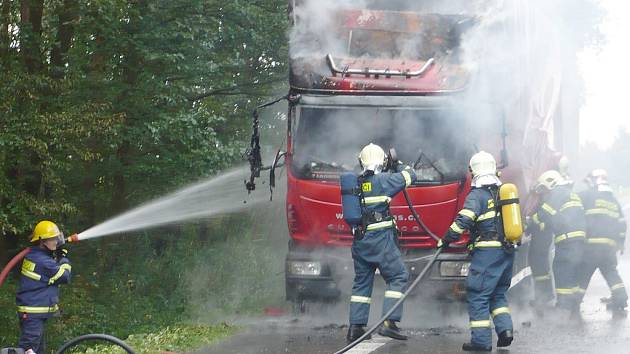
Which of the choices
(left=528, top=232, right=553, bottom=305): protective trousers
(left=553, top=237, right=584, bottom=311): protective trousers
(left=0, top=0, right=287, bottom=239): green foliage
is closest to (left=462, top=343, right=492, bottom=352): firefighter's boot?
(left=553, top=237, right=584, bottom=311): protective trousers

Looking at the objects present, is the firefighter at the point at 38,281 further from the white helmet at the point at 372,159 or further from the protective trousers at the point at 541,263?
the protective trousers at the point at 541,263

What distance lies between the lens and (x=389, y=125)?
33.2 feet

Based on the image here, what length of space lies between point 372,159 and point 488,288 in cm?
150

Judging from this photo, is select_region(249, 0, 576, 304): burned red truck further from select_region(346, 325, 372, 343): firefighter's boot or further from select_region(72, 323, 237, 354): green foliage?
select_region(346, 325, 372, 343): firefighter's boot

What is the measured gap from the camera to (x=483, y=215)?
8.30m

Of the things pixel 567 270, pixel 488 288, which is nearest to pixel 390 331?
pixel 488 288

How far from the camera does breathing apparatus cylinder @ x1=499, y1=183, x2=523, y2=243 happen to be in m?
8.16

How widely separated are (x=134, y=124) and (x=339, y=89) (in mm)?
5201

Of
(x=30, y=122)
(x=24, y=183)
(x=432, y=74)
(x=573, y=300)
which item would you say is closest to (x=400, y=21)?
(x=432, y=74)

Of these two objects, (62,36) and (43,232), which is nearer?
(43,232)

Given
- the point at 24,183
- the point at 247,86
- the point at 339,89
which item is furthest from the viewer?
the point at 247,86

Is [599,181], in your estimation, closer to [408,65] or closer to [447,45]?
[447,45]

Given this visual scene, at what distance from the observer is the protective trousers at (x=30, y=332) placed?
766 centimetres

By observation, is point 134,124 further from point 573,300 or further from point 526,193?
point 573,300
